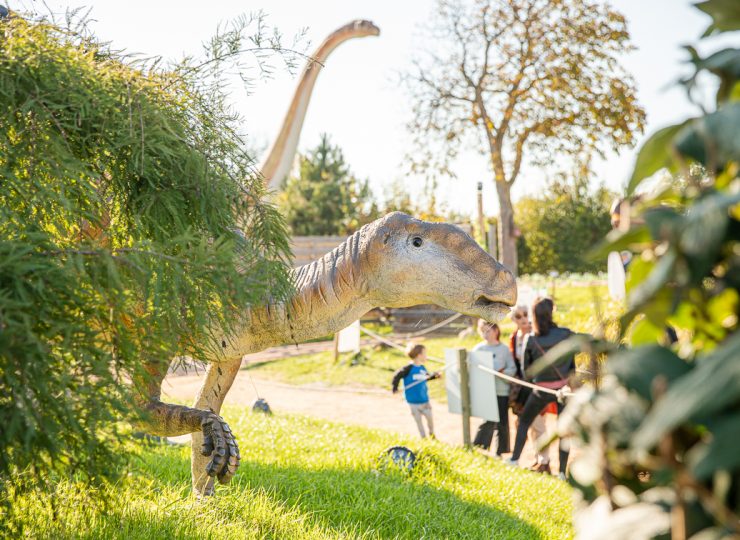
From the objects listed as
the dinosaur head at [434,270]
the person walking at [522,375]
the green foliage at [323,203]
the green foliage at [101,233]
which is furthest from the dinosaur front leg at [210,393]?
the green foliage at [323,203]

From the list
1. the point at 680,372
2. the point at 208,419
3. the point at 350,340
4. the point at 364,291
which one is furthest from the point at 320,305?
the point at 350,340

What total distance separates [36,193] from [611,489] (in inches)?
63.3

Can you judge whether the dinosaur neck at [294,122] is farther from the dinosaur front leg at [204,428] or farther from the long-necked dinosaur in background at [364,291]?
the dinosaur front leg at [204,428]

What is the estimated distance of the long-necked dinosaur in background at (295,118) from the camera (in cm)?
666

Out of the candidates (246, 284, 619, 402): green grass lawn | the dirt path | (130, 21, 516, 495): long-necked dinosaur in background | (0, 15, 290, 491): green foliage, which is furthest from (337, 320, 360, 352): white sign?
(0, 15, 290, 491): green foliage

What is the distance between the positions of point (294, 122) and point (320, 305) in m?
4.13

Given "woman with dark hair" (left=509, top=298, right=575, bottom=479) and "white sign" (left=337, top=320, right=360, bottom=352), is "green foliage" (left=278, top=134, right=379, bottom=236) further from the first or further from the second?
"woman with dark hair" (left=509, top=298, right=575, bottom=479)

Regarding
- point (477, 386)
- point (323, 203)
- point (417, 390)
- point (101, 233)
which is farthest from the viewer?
point (323, 203)

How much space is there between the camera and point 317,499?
13.4 feet

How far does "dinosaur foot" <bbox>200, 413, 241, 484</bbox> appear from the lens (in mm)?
2674

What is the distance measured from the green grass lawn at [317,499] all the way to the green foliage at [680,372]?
4.14 ft

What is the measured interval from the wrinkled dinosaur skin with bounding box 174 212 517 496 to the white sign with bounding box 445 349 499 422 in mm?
3581

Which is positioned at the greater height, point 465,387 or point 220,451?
point 220,451

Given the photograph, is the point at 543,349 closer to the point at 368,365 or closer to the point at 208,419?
the point at 208,419
